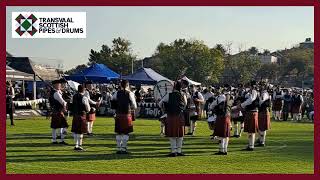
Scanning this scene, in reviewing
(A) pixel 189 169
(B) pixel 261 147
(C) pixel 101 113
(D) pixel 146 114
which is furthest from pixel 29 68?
(A) pixel 189 169

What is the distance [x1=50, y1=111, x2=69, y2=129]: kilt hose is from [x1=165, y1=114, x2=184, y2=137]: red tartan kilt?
156 inches

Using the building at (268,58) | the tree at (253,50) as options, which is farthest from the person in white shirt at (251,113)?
the tree at (253,50)

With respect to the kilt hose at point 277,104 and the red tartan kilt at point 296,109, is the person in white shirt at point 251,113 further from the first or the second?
the red tartan kilt at point 296,109

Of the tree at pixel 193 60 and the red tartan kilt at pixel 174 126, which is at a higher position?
the tree at pixel 193 60

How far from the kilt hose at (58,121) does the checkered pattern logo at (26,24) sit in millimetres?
6328

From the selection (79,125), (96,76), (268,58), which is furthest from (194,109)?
(268,58)

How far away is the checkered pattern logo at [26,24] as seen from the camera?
67.4ft

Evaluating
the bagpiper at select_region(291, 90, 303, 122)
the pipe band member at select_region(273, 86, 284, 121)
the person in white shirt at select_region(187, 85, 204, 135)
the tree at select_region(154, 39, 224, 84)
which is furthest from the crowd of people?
the tree at select_region(154, 39, 224, 84)

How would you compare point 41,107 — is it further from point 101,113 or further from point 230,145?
point 230,145

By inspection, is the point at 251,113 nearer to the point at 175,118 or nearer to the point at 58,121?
the point at 175,118

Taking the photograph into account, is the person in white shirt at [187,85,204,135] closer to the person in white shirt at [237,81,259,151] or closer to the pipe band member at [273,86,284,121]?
the person in white shirt at [237,81,259,151]

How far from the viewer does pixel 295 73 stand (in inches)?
3054

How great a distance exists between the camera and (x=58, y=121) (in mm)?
14992

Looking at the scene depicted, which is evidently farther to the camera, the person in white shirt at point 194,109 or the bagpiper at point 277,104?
the bagpiper at point 277,104
